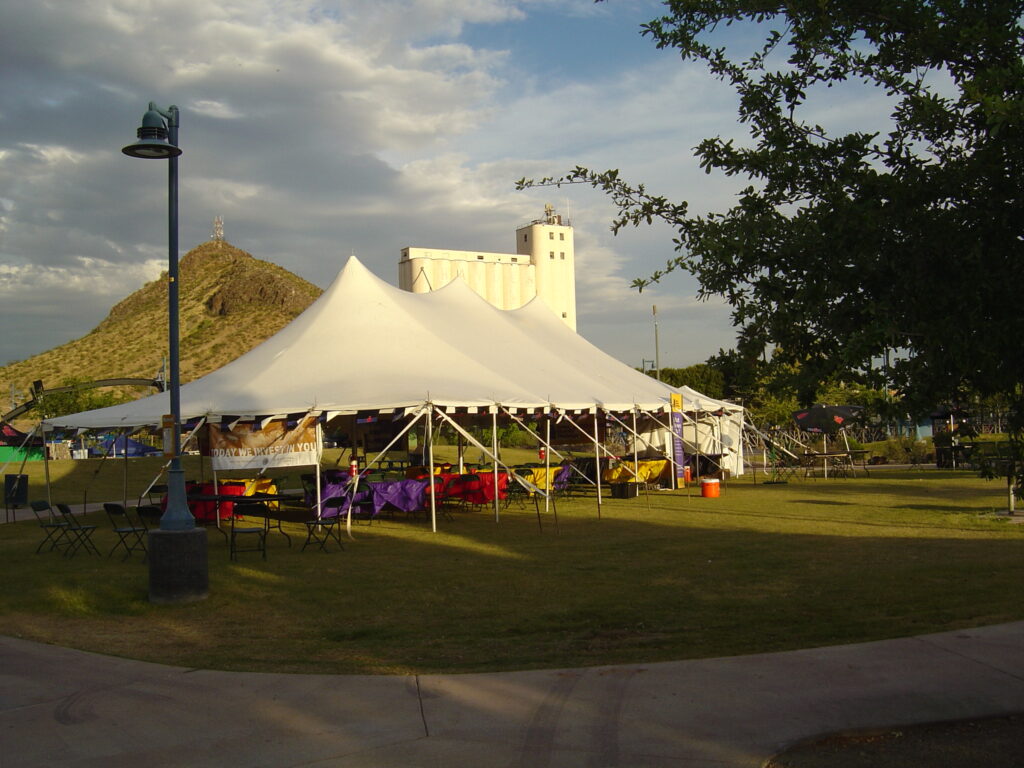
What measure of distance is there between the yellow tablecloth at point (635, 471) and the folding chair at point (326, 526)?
750 cm

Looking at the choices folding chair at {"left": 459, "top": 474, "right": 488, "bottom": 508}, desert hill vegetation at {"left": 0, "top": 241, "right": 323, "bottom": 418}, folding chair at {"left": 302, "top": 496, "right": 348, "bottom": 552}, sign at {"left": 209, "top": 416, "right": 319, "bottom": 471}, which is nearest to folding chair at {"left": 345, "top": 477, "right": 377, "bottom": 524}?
folding chair at {"left": 302, "top": 496, "right": 348, "bottom": 552}

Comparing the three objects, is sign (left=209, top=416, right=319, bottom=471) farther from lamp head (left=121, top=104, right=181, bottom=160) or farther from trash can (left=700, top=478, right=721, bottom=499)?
trash can (left=700, top=478, right=721, bottom=499)

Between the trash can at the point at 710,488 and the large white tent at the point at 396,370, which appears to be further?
the trash can at the point at 710,488

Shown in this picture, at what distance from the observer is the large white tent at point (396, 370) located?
15.3 m

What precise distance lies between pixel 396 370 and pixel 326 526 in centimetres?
342

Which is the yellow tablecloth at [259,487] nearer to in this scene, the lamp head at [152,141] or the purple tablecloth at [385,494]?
the purple tablecloth at [385,494]

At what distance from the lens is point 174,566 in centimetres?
877

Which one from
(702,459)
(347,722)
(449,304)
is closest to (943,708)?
(347,722)

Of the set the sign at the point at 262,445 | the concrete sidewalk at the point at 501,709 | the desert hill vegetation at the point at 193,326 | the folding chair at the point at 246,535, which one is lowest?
the concrete sidewalk at the point at 501,709

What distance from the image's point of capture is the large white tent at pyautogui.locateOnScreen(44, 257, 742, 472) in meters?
15.3

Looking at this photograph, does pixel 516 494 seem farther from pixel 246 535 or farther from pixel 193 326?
pixel 193 326

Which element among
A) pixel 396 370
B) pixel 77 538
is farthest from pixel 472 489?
pixel 77 538

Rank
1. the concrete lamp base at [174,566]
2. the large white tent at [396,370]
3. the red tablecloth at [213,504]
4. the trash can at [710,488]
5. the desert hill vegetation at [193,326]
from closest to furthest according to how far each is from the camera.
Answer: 1. the concrete lamp base at [174,566]
2. the large white tent at [396,370]
3. the red tablecloth at [213,504]
4. the trash can at [710,488]
5. the desert hill vegetation at [193,326]

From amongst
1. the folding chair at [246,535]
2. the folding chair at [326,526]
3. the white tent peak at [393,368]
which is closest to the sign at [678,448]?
the white tent peak at [393,368]
